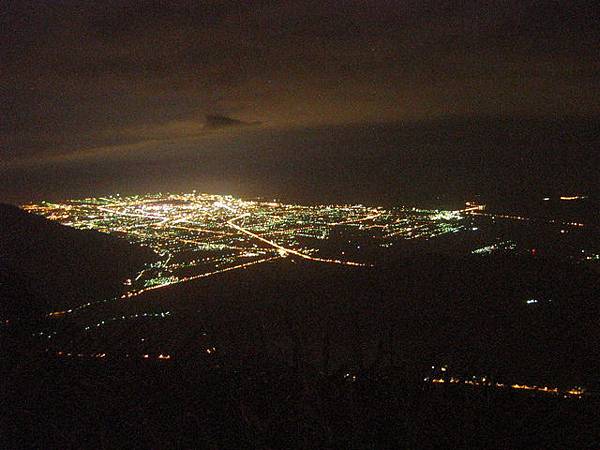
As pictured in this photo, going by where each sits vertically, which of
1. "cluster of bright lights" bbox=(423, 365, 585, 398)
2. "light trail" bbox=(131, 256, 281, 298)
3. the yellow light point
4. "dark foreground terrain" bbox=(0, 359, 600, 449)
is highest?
the yellow light point

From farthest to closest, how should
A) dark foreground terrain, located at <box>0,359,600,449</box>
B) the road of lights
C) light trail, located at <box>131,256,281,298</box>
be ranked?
the road of lights
light trail, located at <box>131,256,281,298</box>
dark foreground terrain, located at <box>0,359,600,449</box>

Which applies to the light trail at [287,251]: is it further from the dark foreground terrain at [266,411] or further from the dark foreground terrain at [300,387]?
the dark foreground terrain at [266,411]

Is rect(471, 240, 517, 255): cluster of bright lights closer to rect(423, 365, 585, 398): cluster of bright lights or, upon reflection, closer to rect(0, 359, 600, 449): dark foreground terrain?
rect(423, 365, 585, 398): cluster of bright lights

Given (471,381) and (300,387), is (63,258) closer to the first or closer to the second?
(300,387)

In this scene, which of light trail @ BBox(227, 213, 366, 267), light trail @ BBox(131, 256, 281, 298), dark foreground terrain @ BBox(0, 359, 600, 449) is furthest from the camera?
light trail @ BBox(227, 213, 366, 267)

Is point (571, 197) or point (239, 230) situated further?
point (571, 197)

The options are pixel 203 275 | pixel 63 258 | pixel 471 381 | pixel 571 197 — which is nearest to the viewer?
pixel 471 381

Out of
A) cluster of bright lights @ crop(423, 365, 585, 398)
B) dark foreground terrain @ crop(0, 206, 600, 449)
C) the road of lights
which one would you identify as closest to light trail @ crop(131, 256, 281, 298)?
the road of lights

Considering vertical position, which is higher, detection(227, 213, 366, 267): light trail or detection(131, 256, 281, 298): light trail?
detection(227, 213, 366, 267): light trail

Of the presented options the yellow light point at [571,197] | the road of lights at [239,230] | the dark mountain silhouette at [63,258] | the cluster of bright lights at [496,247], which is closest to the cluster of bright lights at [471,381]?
the road of lights at [239,230]

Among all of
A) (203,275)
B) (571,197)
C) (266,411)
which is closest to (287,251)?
(203,275)
